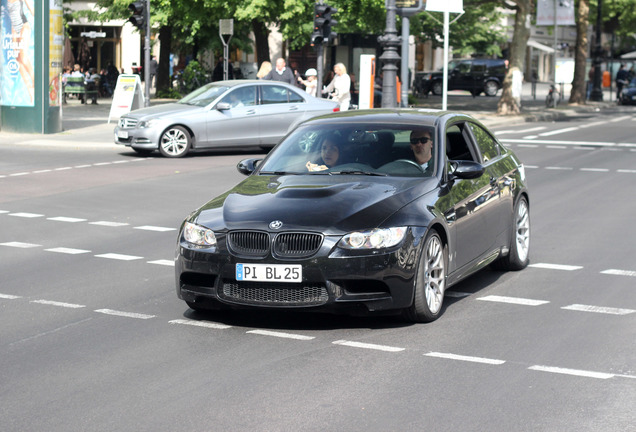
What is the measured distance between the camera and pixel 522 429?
5086 mm

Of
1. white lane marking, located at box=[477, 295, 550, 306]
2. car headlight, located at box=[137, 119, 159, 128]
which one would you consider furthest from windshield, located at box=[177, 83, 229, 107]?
white lane marking, located at box=[477, 295, 550, 306]

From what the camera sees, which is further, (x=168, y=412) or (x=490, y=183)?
(x=490, y=183)

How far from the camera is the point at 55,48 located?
26.1m

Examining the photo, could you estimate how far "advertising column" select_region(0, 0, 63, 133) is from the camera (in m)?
25.7

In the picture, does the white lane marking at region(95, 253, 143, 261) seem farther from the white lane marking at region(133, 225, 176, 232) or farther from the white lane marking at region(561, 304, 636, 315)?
the white lane marking at region(561, 304, 636, 315)

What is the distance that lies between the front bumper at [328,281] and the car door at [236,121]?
14.9 meters

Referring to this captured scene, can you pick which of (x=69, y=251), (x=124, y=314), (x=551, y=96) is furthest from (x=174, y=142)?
(x=551, y=96)

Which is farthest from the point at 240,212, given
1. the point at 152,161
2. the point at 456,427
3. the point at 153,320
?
the point at 152,161

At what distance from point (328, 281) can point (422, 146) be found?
1.73m

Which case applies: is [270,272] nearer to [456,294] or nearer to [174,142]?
[456,294]

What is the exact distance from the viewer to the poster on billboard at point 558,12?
147ft

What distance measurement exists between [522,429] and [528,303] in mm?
3135

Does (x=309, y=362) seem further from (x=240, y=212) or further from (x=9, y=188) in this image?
(x=9, y=188)

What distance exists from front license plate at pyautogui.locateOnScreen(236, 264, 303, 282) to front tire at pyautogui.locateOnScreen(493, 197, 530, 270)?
298 cm
